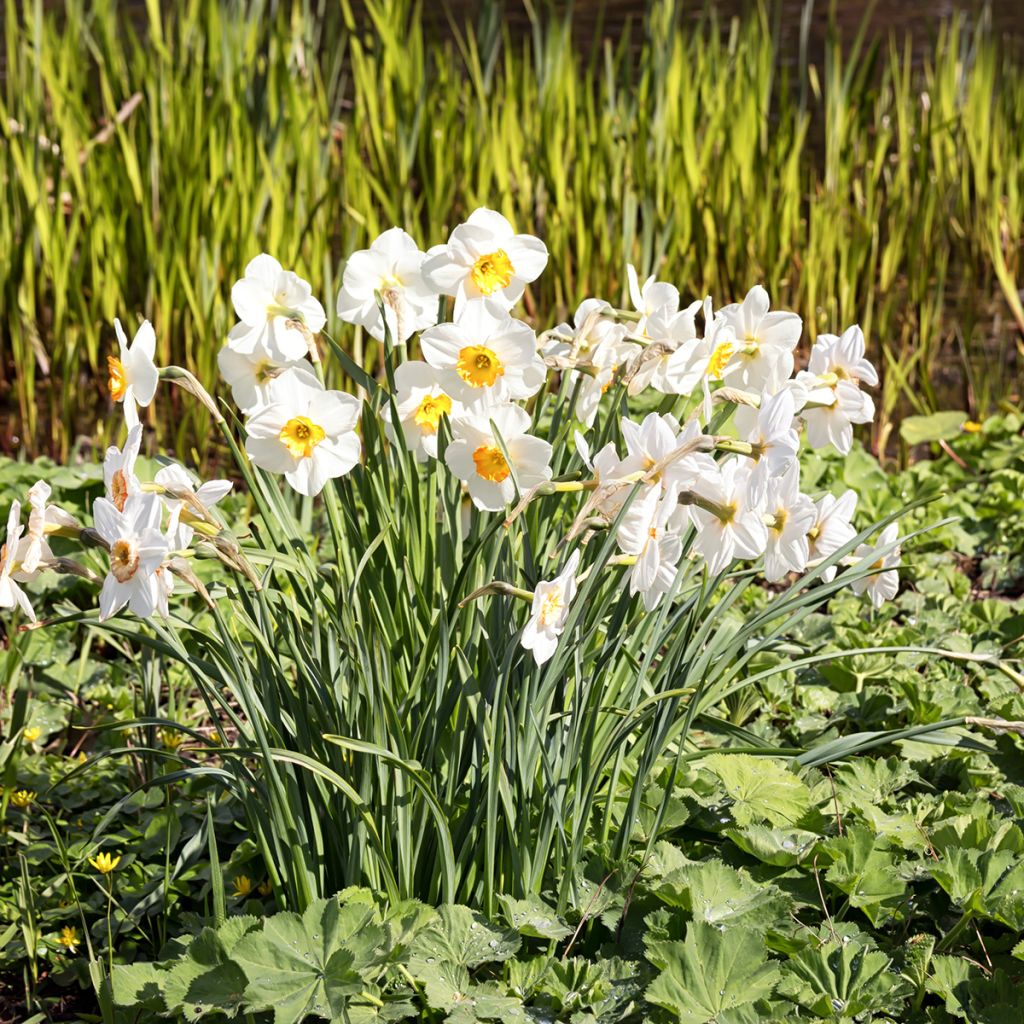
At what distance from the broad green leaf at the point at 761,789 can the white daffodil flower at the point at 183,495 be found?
0.66 m

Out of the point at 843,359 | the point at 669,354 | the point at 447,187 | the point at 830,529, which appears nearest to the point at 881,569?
the point at 830,529

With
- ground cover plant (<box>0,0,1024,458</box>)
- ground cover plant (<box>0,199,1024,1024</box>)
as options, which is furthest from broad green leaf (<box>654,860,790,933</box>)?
ground cover plant (<box>0,0,1024,458</box>)

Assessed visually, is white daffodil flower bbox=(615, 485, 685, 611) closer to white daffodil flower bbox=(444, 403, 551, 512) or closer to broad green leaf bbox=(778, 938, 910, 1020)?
white daffodil flower bbox=(444, 403, 551, 512)

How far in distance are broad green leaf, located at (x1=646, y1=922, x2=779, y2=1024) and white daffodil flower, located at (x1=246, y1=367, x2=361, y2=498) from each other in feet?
1.80

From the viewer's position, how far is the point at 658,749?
3.95 feet

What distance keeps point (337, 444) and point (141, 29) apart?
9.64 m

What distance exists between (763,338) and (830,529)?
0.70ft

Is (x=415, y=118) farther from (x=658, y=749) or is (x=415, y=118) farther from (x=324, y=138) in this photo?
(x=658, y=749)

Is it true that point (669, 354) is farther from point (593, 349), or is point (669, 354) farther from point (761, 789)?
point (761, 789)

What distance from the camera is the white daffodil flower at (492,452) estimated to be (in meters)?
1.09

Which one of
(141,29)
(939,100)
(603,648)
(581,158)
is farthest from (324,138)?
(141,29)

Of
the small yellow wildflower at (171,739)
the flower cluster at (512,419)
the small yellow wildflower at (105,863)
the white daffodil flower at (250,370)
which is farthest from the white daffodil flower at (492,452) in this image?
the small yellow wildflower at (171,739)

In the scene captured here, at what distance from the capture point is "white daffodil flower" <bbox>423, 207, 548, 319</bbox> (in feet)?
3.70

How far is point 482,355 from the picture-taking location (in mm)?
1088
